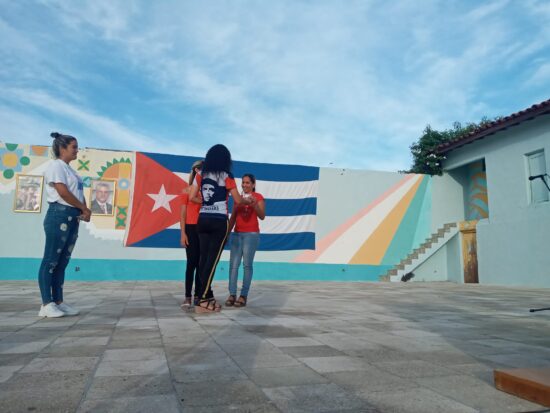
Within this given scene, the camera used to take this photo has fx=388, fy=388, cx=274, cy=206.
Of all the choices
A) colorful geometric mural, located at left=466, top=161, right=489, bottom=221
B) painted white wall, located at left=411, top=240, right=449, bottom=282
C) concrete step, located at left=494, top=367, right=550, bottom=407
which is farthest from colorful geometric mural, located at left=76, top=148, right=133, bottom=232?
colorful geometric mural, located at left=466, top=161, right=489, bottom=221

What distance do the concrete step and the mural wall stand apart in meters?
11.8

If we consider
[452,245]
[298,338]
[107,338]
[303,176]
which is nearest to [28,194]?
[303,176]

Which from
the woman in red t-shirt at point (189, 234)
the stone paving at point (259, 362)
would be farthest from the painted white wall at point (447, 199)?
the woman in red t-shirt at point (189, 234)

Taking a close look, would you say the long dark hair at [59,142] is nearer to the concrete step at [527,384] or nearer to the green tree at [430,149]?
the concrete step at [527,384]

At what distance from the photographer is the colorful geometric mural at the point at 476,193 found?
14.7 m

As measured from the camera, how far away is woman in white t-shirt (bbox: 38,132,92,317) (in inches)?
150

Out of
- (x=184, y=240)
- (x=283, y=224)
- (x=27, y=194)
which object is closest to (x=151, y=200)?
(x=27, y=194)

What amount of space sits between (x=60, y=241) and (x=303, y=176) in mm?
11181

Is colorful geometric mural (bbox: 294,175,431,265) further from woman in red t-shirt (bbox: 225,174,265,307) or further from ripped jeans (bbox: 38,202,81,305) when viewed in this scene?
ripped jeans (bbox: 38,202,81,305)

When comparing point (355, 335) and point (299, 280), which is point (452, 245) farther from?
point (355, 335)

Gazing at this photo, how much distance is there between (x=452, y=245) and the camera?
14.7m

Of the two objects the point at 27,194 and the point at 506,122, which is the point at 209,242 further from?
the point at 506,122

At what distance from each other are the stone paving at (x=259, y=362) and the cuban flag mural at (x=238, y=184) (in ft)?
28.4

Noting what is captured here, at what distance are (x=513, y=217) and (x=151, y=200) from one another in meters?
11.4
